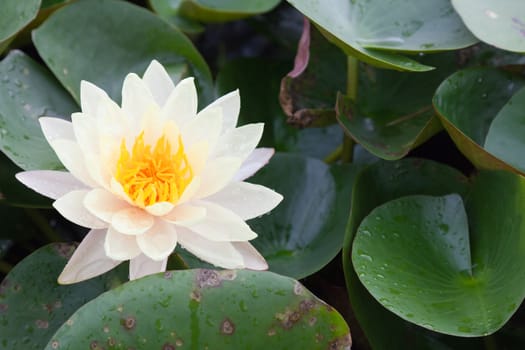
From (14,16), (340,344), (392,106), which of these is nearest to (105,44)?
(14,16)

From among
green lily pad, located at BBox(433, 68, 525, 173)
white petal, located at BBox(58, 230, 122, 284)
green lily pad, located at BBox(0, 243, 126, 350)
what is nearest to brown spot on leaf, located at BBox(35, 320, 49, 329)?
green lily pad, located at BBox(0, 243, 126, 350)

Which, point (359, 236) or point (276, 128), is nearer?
point (359, 236)

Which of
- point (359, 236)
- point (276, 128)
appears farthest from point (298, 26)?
point (359, 236)

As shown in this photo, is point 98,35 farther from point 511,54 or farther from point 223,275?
point 511,54

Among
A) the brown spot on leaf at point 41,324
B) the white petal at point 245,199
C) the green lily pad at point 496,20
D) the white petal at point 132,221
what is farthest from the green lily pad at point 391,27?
the brown spot on leaf at point 41,324

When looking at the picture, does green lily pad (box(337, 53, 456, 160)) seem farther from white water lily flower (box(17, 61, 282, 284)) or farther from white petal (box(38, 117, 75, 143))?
white petal (box(38, 117, 75, 143))

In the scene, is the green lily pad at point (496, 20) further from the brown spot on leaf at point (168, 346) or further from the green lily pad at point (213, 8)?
the brown spot on leaf at point (168, 346)
